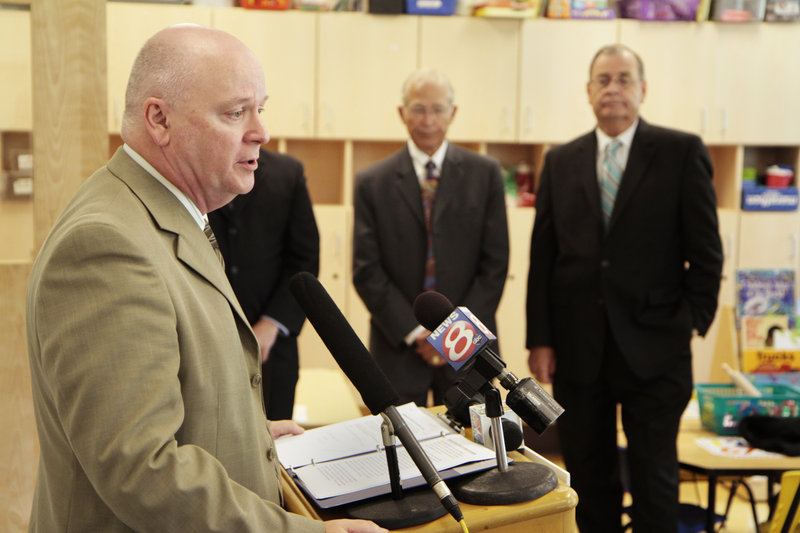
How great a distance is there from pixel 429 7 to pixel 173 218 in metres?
3.90

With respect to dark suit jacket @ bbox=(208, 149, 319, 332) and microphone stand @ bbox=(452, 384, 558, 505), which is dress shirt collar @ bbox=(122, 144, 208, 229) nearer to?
microphone stand @ bbox=(452, 384, 558, 505)

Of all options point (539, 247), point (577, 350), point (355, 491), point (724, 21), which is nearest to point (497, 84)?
point (724, 21)

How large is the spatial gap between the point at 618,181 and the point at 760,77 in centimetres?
280

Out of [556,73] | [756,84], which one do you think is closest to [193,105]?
[556,73]

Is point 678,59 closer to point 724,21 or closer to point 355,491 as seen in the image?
point 724,21

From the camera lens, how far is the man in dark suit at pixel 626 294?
263 cm

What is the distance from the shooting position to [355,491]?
3.86ft

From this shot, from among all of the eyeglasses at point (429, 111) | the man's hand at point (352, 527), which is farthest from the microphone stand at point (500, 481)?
the eyeglasses at point (429, 111)

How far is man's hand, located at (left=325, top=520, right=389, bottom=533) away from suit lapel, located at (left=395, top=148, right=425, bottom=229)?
1.94m

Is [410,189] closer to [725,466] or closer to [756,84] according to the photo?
[725,466]

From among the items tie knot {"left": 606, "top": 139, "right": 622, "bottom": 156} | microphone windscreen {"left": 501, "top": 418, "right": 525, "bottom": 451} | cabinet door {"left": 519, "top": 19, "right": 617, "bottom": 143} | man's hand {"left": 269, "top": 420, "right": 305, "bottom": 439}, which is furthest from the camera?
cabinet door {"left": 519, "top": 19, "right": 617, "bottom": 143}

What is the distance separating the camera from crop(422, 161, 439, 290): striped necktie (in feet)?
9.62

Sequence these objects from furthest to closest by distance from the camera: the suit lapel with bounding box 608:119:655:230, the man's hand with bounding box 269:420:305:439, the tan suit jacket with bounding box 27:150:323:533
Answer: the suit lapel with bounding box 608:119:655:230 → the man's hand with bounding box 269:420:305:439 → the tan suit jacket with bounding box 27:150:323:533

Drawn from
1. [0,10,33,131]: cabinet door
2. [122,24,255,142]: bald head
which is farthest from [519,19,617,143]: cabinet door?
[122,24,255,142]: bald head
